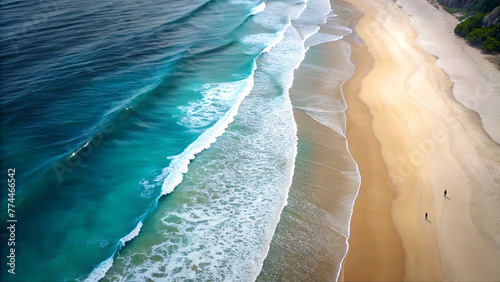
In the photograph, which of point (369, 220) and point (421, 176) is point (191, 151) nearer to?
point (369, 220)

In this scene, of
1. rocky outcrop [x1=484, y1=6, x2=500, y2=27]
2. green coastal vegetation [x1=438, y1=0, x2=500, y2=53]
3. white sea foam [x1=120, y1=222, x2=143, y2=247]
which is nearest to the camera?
white sea foam [x1=120, y1=222, x2=143, y2=247]

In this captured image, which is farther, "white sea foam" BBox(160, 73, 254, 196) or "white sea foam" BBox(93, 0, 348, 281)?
"white sea foam" BBox(160, 73, 254, 196)

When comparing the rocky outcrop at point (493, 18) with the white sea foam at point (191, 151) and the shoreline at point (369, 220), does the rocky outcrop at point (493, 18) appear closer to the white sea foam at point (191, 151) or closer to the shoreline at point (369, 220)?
the shoreline at point (369, 220)

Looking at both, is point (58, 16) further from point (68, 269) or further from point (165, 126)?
point (68, 269)

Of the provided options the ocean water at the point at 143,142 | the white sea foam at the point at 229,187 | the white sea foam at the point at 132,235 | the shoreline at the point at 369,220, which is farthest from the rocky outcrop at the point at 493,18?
the white sea foam at the point at 132,235

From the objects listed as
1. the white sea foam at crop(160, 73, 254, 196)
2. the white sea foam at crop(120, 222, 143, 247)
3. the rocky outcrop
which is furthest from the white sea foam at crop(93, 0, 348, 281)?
the rocky outcrop

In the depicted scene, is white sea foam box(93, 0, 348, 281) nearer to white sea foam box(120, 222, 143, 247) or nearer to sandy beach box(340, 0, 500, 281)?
white sea foam box(120, 222, 143, 247)

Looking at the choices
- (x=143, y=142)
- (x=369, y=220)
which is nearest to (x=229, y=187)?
(x=143, y=142)
